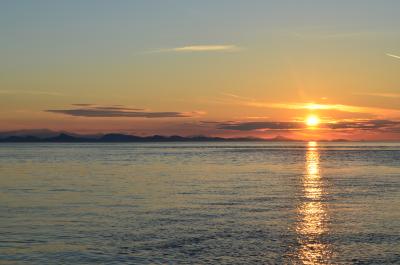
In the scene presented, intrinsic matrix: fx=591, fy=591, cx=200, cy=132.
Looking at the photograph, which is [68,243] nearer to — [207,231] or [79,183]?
[207,231]

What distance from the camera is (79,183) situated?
61969 millimetres

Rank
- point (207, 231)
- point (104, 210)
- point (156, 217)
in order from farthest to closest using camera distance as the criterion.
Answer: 1. point (104, 210)
2. point (156, 217)
3. point (207, 231)

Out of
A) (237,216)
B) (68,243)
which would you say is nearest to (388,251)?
Result: (237,216)

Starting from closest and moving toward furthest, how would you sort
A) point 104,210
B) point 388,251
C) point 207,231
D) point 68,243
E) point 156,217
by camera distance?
1. point 388,251
2. point 68,243
3. point 207,231
4. point 156,217
5. point 104,210

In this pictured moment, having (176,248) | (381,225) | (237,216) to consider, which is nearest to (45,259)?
(176,248)

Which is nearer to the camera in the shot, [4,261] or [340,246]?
[4,261]

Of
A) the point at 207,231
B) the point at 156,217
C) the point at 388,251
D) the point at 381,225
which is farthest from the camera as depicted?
the point at 156,217

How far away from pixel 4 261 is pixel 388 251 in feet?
53.0

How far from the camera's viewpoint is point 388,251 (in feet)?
84.0

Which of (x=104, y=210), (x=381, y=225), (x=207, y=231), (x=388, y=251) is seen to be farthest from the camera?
(x=104, y=210)

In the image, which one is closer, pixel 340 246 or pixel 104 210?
pixel 340 246

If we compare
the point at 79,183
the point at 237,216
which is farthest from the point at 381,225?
the point at 79,183

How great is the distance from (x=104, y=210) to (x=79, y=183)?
24.0 meters

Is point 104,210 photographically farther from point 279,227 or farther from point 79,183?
point 79,183
